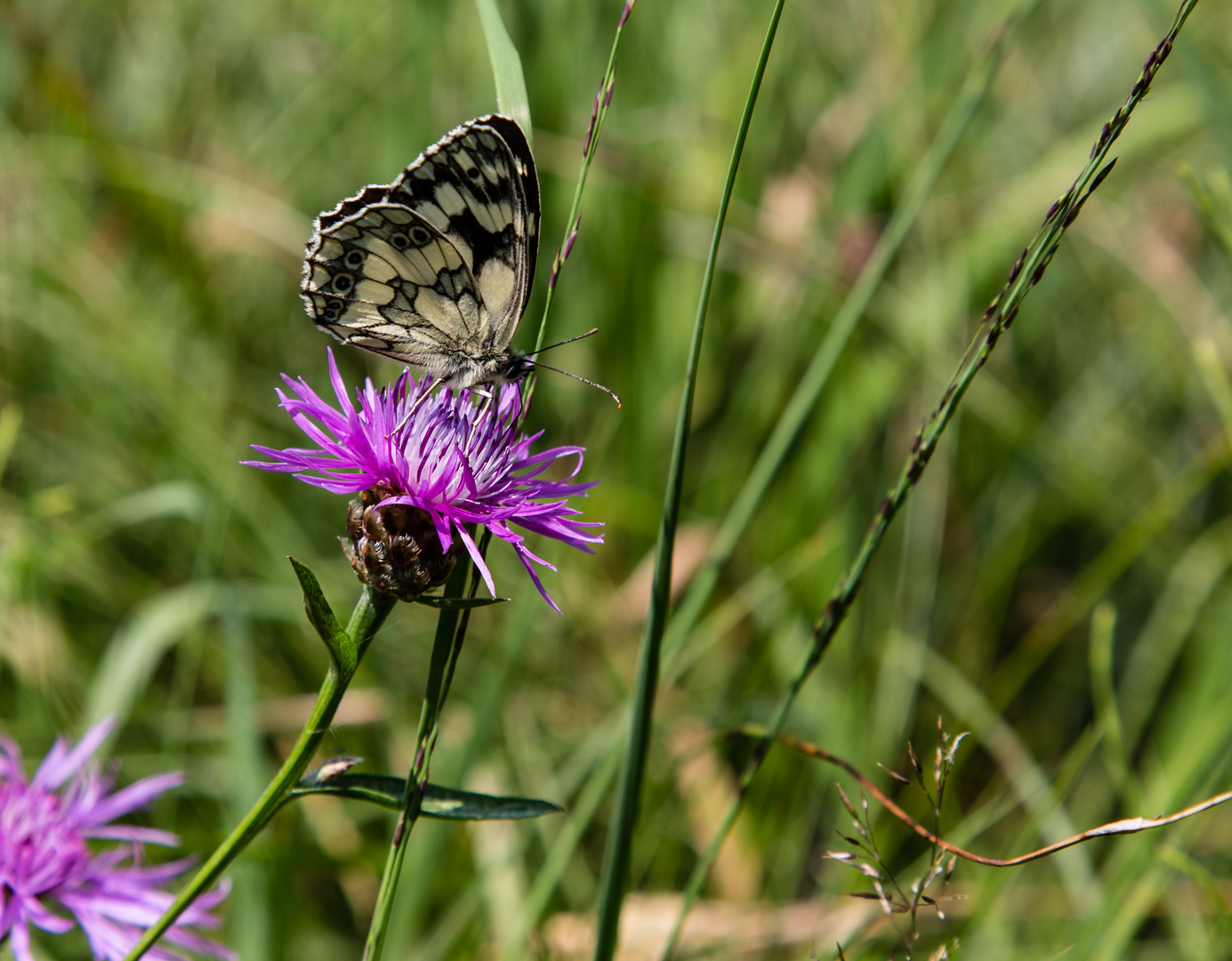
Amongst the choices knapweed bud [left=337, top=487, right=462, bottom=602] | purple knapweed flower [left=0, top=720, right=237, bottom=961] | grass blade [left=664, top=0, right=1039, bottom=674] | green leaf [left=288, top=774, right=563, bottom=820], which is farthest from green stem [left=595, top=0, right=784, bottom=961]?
purple knapweed flower [left=0, top=720, right=237, bottom=961]

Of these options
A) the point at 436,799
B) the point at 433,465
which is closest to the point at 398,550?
the point at 433,465

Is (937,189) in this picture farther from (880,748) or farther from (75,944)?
(75,944)

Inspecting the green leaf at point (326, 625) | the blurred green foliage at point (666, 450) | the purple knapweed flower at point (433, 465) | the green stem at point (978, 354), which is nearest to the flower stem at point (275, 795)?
the green leaf at point (326, 625)

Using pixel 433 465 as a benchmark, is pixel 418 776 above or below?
below

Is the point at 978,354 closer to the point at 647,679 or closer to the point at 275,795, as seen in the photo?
the point at 647,679

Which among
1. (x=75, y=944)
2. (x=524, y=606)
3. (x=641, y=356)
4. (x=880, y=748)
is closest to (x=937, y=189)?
(x=641, y=356)

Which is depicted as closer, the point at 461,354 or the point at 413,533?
the point at 413,533

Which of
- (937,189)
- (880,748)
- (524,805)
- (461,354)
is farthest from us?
(937,189)
